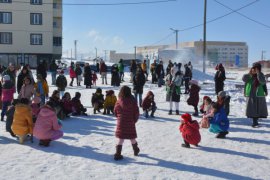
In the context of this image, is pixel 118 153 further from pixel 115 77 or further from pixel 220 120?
pixel 115 77

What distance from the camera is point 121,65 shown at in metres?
26.5

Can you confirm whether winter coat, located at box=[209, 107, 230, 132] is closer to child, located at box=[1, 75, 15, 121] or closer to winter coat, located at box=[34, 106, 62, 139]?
winter coat, located at box=[34, 106, 62, 139]

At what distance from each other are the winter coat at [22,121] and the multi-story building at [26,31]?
139 ft

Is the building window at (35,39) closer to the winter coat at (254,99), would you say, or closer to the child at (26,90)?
the child at (26,90)

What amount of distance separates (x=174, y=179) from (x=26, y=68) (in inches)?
345

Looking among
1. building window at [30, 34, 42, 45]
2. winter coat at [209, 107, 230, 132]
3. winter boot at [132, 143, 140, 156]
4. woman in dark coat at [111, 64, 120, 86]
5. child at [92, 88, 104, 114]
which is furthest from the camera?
building window at [30, 34, 42, 45]

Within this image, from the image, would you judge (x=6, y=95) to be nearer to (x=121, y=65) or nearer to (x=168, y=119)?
(x=168, y=119)

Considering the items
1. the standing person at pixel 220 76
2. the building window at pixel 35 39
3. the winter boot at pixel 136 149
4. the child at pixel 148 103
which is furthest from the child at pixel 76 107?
the building window at pixel 35 39

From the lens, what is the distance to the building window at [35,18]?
49.8m

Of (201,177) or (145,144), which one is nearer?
(201,177)

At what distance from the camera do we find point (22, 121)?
8883mm

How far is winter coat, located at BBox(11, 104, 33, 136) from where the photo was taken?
8.86 m

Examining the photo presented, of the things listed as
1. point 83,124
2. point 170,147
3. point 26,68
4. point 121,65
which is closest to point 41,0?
point 121,65

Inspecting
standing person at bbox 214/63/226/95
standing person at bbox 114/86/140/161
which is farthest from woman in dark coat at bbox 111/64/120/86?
standing person at bbox 114/86/140/161
